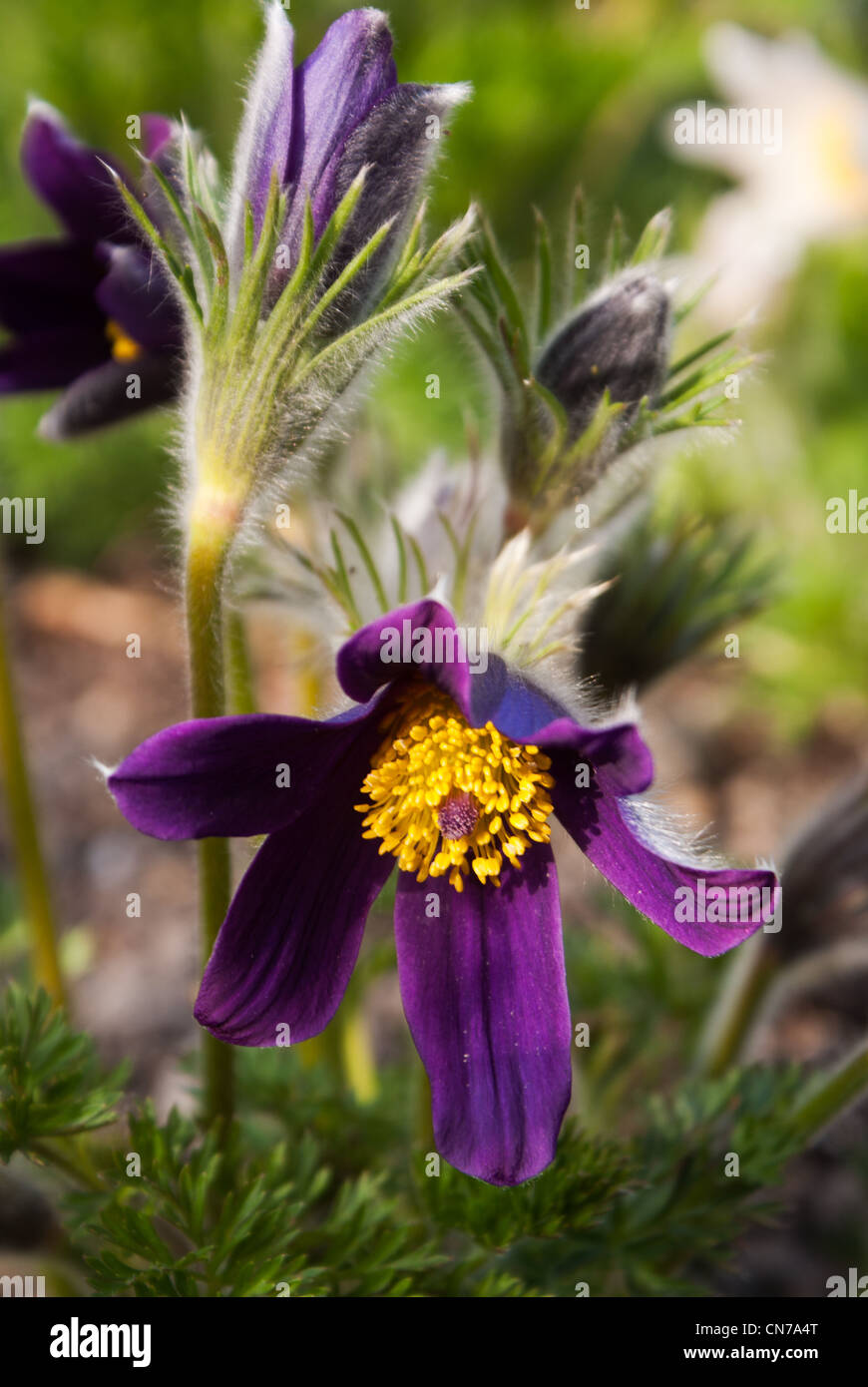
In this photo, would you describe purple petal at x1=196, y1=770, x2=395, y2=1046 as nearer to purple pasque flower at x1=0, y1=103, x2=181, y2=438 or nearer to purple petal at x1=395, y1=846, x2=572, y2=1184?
purple petal at x1=395, y1=846, x2=572, y2=1184

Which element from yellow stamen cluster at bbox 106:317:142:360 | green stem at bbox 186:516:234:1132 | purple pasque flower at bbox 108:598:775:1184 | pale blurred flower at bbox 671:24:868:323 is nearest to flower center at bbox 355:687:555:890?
purple pasque flower at bbox 108:598:775:1184

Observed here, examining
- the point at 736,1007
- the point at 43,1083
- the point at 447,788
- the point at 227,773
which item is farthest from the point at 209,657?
the point at 736,1007

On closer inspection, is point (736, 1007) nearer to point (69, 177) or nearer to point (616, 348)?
point (616, 348)

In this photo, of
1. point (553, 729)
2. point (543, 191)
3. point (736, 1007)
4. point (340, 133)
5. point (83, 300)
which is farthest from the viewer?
point (543, 191)

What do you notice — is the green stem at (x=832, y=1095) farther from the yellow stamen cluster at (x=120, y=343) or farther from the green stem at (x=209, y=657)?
the yellow stamen cluster at (x=120, y=343)

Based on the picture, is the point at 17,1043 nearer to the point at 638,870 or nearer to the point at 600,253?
the point at 638,870

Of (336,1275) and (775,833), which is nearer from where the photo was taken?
(336,1275)
